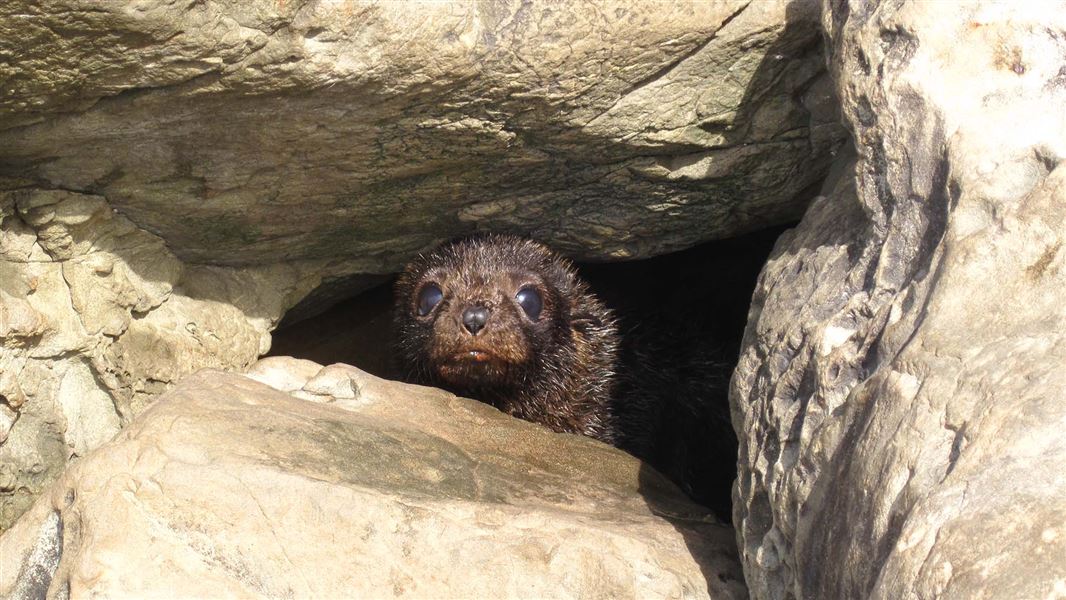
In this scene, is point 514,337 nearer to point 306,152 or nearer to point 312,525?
point 306,152

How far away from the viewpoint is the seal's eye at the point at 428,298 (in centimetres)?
570

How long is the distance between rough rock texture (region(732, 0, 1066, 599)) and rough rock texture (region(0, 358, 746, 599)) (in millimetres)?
451

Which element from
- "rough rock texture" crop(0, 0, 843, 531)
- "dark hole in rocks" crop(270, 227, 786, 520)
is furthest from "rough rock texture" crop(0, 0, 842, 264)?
"dark hole in rocks" crop(270, 227, 786, 520)

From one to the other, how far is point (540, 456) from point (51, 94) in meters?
2.18

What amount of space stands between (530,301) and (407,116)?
194 cm

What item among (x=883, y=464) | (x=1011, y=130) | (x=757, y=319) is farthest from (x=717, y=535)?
(x=1011, y=130)

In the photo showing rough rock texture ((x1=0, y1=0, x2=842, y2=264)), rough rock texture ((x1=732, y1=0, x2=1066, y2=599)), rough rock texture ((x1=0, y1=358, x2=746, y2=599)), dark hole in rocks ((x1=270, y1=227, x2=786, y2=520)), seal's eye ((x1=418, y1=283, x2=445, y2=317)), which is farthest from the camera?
dark hole in rocks ((x1=270, y1=227, x2=786, y2=520))

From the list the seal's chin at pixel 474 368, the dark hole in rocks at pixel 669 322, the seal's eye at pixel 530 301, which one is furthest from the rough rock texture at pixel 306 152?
the dark hole in rocks at pixel 669 322

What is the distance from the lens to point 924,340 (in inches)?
104

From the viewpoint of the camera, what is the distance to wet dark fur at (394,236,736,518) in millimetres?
5492

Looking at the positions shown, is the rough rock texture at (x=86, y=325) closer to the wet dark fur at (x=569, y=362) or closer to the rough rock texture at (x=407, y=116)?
the rough rock texture at (x=407, y=116)

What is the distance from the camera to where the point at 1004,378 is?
243 cm

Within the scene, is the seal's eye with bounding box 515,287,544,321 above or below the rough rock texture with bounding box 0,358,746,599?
above

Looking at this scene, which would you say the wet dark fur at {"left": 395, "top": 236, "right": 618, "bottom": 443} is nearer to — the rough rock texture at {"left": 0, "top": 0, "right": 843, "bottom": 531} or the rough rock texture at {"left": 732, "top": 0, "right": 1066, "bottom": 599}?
the rough rock texture at {"left": 0, "top": 0, "right": 843, "bottom": 531}
